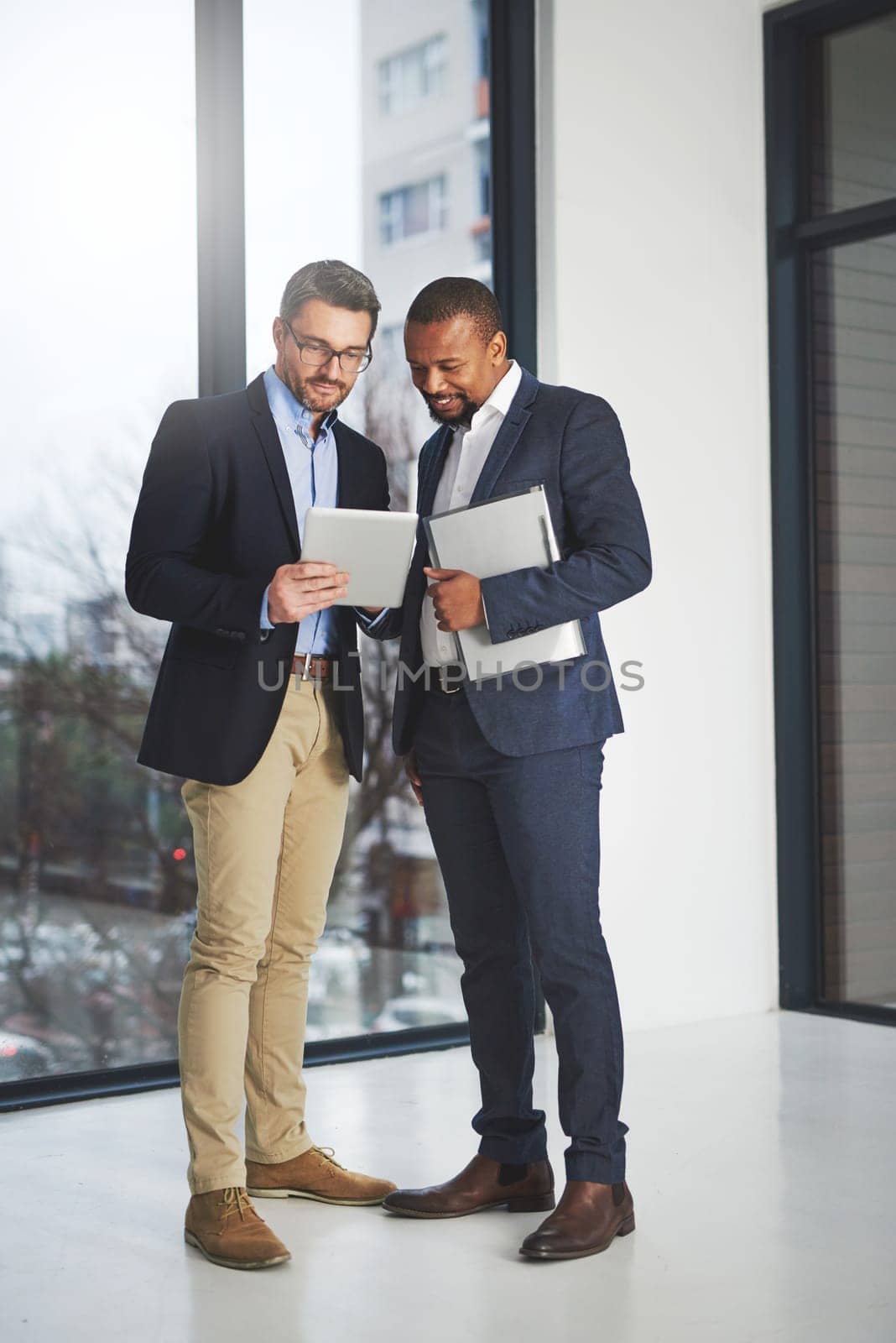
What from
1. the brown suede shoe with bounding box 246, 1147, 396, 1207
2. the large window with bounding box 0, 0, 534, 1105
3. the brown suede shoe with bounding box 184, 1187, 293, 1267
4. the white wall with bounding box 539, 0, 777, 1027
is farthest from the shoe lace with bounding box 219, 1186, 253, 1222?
the white wall with bounding box 539, 0, 777, 1027

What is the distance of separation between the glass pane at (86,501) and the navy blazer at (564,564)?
49.1 inches

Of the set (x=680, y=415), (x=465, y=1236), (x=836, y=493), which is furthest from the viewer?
(x=836, y=493)

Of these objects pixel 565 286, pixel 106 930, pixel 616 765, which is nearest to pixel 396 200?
pixel 565 286

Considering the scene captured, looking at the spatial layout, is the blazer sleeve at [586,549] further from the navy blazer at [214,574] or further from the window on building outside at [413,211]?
the window on building outside at [413,211]

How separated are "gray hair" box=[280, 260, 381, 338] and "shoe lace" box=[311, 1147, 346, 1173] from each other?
4.68ft

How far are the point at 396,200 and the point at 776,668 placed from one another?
68.1 inches

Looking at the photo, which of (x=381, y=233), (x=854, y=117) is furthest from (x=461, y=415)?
(x=854, y=117)

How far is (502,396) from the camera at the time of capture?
2.27m

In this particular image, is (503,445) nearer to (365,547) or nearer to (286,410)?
(365,547)

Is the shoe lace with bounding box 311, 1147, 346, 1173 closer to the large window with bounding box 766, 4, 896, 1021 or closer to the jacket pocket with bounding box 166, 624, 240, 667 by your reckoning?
the jacket pocket with bounding box 166, 624, 240, 667

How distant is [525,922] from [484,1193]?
1.46 feet

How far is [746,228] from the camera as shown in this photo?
419 centimetres

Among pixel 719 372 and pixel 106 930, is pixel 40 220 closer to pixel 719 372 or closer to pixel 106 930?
pixel 106 930

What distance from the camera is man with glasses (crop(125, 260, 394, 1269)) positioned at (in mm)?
2191
